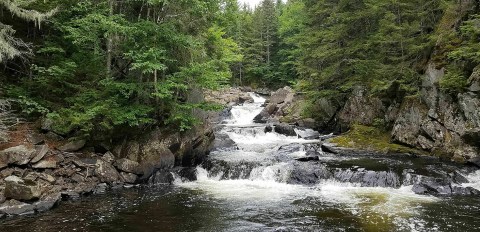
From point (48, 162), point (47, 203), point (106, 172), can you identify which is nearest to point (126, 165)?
point (106, 172)

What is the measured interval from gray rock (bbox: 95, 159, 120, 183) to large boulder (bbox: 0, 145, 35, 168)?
2484 millimetres

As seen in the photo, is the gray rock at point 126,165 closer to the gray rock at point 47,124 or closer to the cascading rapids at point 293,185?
the cascading rapids at point 293,185

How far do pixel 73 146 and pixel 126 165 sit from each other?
2215 millimetres

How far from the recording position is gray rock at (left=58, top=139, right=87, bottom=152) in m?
13.6

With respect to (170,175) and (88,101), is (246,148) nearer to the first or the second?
(170,175)

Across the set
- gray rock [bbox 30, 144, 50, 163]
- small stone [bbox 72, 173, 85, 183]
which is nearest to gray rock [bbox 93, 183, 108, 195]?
small stone [bbox 72, 173, 85, 183]

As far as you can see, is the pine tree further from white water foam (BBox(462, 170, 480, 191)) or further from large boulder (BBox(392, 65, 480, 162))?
large boulder (BBox(392, 65, 480, 162))

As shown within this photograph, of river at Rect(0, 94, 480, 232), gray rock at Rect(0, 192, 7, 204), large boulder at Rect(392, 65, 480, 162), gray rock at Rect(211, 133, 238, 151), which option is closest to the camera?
river at Rect(0, 94, 480, 232)

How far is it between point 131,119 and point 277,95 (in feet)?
96.9

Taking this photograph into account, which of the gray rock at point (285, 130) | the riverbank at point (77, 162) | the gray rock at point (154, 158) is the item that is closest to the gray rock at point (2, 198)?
the riverbank at point (77, 162)

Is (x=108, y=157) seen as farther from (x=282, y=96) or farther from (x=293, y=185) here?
(x=282, y=96)

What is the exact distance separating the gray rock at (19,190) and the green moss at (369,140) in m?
16.9

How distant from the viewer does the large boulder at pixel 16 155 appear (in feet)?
37.8

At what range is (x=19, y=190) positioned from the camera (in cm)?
1080
